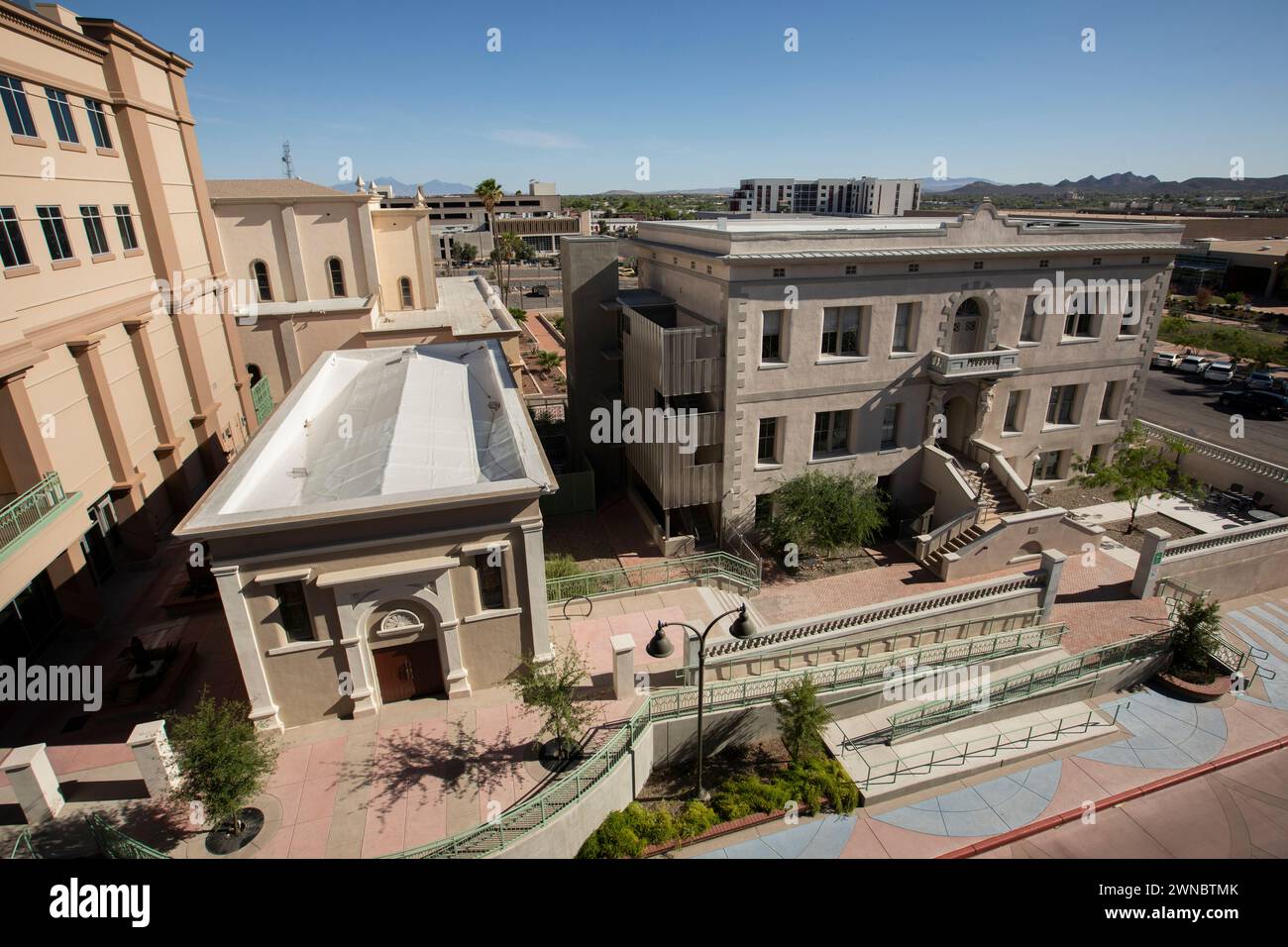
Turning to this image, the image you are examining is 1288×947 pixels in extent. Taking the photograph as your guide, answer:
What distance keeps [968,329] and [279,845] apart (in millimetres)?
26679

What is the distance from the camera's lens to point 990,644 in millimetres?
19953

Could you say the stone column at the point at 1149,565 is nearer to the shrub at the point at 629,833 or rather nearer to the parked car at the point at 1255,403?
the shrub at the point at 629,833

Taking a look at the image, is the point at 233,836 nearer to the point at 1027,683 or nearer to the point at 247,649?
the point at 247,649

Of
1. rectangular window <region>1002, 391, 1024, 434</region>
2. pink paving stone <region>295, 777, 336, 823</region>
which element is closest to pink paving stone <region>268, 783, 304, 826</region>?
pink paving stone <region>295, 777, 336, 823</region>

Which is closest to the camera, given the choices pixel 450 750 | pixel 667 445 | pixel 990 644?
pixel 450 750

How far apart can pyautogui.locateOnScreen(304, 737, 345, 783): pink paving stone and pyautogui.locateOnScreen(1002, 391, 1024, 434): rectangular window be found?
26.1 m

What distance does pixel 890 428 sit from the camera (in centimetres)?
2661

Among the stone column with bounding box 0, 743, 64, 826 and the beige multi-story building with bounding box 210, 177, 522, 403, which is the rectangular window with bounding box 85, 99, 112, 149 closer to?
the beige multi-story building with bounding box 210, 177, 522, 403

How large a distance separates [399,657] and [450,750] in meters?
2.57

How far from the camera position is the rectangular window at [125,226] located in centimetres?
2344

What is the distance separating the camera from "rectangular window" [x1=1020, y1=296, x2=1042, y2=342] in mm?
26422
